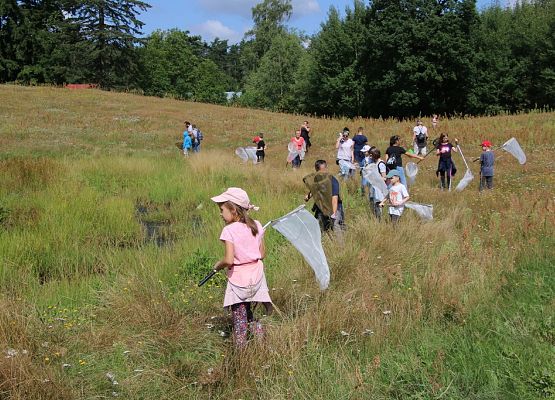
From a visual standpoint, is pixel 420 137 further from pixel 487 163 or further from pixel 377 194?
pixel 377 194

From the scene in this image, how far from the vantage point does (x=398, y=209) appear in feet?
29.1

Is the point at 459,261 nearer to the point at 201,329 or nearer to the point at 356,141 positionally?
the point at 201,329

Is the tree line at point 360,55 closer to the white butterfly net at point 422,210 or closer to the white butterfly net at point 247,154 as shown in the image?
the white butterfly net at point 247,154

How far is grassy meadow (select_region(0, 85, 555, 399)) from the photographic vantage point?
399 centimetres

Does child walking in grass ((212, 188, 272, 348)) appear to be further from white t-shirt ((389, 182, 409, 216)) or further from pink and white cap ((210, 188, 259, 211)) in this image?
white t-shirt ((389, 182, 409, 216))

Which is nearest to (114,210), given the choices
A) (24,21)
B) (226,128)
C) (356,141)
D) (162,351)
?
(162,351)

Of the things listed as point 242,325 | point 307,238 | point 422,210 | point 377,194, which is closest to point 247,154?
point 377,194

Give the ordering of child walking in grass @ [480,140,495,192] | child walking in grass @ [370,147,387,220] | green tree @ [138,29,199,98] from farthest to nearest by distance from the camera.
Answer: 1. green tree @ [138,29,199,98]
2. child walking in grass @ [480,140,495,192]
3. child walking in grass @ [370,147,387,220]

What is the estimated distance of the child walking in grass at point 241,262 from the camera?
4.61 m

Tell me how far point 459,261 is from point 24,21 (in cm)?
6804

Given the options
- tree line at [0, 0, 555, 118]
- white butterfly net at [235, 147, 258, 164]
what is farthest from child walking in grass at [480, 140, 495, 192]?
tree line at [0, 0, 555, 118]

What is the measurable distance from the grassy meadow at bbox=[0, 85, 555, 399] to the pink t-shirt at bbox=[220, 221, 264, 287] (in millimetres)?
504

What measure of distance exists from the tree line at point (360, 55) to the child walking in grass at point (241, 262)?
45.4 meters

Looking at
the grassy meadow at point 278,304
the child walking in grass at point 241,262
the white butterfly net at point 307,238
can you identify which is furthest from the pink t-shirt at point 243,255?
the white butterfly net at point 307,238
